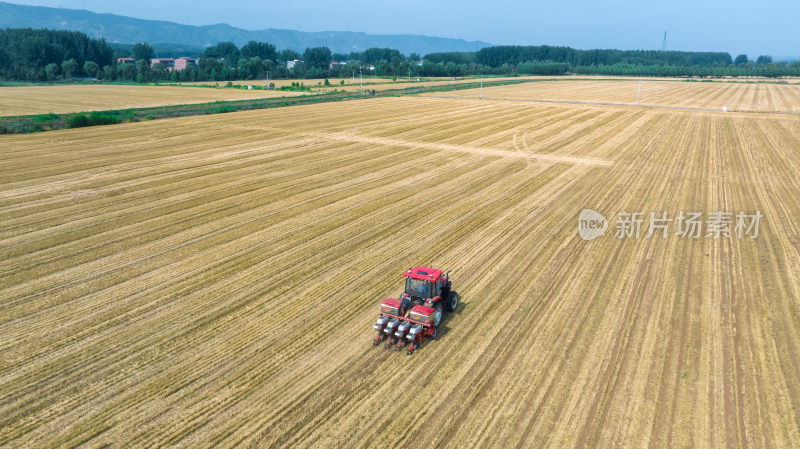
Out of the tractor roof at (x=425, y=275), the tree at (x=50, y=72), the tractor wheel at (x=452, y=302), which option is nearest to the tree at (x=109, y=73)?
the tree at (x=50, y=72)

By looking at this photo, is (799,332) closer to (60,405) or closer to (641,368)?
(641,368)

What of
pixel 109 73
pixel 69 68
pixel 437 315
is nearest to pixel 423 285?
pixel 437 315

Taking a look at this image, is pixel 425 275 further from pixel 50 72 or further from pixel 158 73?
pixel 50 72

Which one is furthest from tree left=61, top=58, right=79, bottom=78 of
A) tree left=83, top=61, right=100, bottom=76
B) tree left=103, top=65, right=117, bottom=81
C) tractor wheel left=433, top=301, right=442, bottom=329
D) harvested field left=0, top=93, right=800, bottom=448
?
tractor wheel left=433, top=301, right=442, bottom=329

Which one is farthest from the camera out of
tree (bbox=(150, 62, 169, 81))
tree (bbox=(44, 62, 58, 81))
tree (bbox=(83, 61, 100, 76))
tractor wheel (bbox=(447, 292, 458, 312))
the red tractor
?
tree (bbox=(83, 61, 100, 76))

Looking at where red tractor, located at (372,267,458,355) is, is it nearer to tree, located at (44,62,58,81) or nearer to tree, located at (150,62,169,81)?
tree, located at (150,62,169,81)

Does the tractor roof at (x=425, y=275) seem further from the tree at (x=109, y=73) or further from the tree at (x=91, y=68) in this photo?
the tree at (x=91, y=68)
